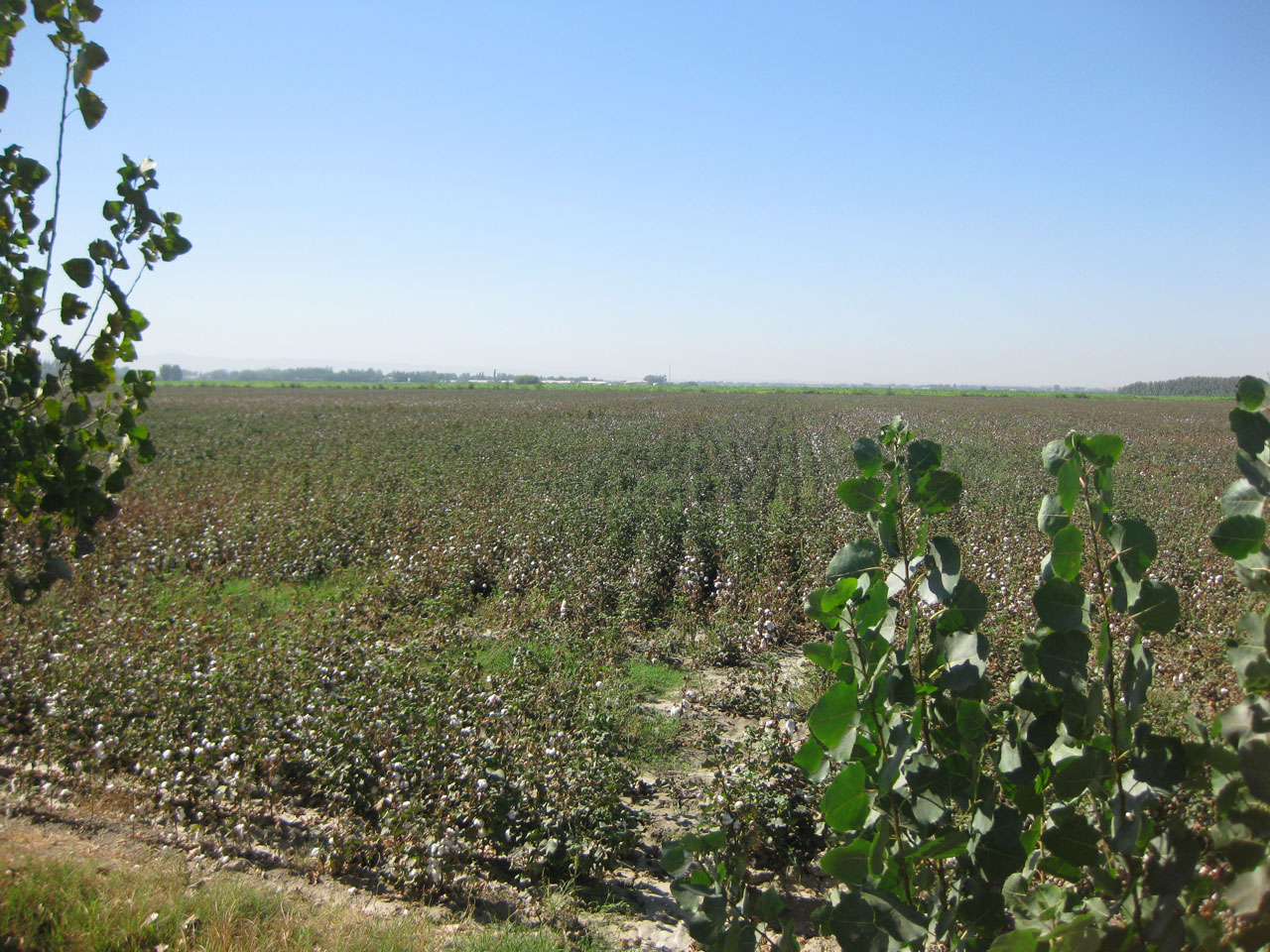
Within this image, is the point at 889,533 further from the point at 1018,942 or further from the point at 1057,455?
the point at 1018,942

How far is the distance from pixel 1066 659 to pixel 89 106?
2.87 m

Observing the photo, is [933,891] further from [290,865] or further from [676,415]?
[676,415]

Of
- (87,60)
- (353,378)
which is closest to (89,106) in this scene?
(87,60)

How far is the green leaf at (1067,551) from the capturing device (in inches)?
51.0

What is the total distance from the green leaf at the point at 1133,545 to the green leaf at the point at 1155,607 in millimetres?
27

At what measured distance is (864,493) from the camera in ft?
5.15

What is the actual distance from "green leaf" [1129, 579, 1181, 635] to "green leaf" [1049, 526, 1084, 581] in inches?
3.9

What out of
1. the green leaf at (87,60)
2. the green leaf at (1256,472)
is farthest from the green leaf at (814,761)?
the green leaf at (87,60)

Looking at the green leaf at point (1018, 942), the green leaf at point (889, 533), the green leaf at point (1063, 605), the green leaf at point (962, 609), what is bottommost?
the green leaf at point (1018, 942)

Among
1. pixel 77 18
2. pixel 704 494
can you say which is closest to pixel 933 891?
pixel 77 18

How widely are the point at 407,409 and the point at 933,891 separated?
116ft

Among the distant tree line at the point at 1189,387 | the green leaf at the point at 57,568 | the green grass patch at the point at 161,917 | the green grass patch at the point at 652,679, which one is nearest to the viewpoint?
Answer: the green leaf at the point at 57,568

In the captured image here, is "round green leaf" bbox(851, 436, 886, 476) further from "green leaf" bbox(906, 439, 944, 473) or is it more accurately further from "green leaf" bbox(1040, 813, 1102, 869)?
"green leaf" bbox(1040, 813, 1102, 869)

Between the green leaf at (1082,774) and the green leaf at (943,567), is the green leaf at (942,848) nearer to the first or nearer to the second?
the green leaf at (1082,774)
